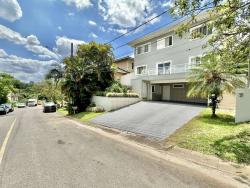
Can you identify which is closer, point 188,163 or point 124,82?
point 188,163

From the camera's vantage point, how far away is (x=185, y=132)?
9.70m

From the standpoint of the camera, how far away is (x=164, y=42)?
23922mm

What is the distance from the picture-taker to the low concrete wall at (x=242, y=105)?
10617 millimetres

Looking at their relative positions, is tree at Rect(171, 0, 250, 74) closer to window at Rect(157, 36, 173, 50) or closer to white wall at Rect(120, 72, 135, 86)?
window at Rect(157, 36, 173, 50)

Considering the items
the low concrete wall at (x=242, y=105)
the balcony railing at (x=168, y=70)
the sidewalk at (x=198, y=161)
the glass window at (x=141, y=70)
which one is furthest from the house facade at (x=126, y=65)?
the sidewalk at (x=198, y=161)

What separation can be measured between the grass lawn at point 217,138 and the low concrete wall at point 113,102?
10418 millimetres

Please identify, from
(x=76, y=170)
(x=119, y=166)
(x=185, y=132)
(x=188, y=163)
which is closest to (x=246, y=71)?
(x=185, y=132)

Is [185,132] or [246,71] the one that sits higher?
[246,71]

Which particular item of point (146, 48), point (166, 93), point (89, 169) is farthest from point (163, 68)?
point (89, 169)

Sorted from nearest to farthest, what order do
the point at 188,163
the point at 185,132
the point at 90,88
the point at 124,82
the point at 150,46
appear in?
the point at 188,163, the point at 185,132, the point at 90,88, the point at 150,46, the point at 124,82

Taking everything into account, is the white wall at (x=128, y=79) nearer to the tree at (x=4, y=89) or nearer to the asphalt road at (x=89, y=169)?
the asphalt road at (x=89, y=169)

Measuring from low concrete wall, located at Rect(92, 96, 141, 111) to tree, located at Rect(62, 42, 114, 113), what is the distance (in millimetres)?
1987

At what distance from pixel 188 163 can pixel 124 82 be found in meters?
22.1

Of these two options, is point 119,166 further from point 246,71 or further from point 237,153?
point 246,71
